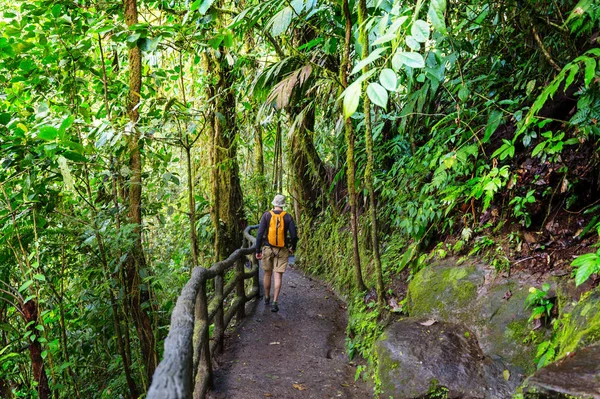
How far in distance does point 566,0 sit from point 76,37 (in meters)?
5.00

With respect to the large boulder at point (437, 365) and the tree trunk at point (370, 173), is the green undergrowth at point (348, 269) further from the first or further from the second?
the tree trunk at point (370, 173)

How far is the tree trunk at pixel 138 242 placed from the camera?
4.97m

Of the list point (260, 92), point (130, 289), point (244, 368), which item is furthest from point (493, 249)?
point (130, 289)

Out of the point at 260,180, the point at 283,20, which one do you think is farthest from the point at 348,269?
the point at 260,180

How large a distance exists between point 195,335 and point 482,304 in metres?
2.60

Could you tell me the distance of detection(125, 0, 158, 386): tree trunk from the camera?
4.97 m

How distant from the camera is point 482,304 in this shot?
407cm

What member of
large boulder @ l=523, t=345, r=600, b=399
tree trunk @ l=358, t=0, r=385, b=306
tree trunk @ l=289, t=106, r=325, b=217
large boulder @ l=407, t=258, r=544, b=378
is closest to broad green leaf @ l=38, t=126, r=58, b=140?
tree trunk @ l=358, t=0, r=385, b=306

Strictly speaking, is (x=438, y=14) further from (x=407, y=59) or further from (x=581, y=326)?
(x=581, y=326)

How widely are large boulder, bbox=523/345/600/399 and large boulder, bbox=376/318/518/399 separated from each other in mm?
1263

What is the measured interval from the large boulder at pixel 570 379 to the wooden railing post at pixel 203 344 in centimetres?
245

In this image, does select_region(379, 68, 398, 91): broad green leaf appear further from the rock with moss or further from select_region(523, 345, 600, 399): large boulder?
the rock with moss

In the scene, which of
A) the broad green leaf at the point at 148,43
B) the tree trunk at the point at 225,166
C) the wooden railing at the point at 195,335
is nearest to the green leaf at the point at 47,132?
the broad green leaf at the point at 148,43

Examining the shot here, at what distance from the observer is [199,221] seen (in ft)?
30.5
